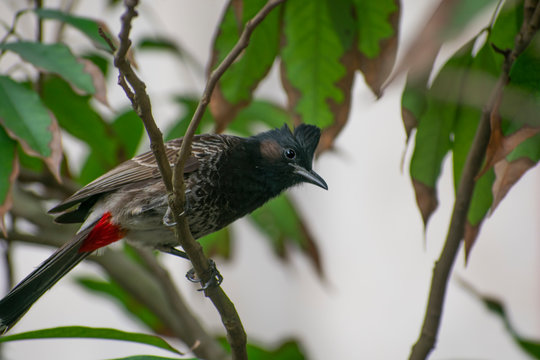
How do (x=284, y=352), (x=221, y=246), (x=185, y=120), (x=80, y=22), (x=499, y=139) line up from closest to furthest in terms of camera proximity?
(x=499, y=139)
(x=80, y=22)
(x=284, y=352)
(x=185, y=120)
(x=221, y=246)

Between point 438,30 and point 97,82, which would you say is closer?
point 438,30

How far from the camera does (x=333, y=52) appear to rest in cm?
187

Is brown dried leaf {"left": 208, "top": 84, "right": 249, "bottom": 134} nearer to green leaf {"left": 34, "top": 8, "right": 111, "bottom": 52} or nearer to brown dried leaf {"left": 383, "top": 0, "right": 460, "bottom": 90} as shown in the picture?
green leaf {"left": 34, "top": 8, "right": 111, "bottom": 52}

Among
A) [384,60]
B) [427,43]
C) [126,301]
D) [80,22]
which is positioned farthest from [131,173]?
[427,43]

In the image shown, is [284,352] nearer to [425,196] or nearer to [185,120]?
[425,196]

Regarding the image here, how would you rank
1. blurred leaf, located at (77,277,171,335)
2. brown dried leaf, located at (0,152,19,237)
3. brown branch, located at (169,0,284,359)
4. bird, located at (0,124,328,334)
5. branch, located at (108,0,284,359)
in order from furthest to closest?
blurred leaf, located at (77,277,171,335) < bird, located at (0,124,328,334) < brown dried leaf, located at (0,152,19,237) < brown branch, located at (169,0,284,359) < branch, located at (108,0,284,359)

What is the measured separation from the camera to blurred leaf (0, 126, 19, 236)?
5.65 feet

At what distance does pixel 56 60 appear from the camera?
1.90 m

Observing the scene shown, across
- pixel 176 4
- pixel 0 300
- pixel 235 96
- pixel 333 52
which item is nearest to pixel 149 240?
pixel 0 300

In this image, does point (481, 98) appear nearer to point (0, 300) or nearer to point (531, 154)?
point (531, 154)

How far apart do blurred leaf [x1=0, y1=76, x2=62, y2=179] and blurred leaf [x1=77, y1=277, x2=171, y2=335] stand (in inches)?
45.7

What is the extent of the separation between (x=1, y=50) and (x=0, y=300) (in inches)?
28.6

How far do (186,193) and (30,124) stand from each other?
59 cm

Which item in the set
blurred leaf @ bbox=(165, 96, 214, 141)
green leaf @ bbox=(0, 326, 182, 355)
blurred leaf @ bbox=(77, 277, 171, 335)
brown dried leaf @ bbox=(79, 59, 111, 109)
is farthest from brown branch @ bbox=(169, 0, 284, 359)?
blurred leaf @ bbox=(77, 277, 171, 335)
